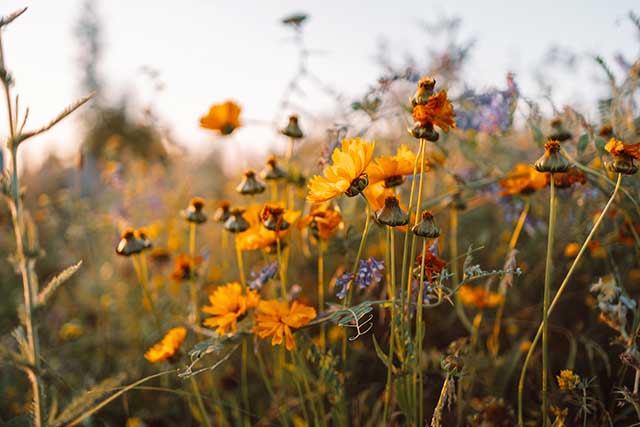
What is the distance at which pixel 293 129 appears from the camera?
112 cm

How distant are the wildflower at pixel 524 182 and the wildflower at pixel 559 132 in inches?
3.3

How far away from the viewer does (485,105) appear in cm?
118

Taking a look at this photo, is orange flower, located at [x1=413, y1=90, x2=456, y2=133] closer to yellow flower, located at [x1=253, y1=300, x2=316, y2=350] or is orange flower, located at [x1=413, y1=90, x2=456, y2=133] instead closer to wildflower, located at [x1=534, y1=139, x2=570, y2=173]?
wildflower, located at [x1=534, y1=139, x2=570, y2=173]

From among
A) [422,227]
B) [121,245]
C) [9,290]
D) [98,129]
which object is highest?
[422,227]

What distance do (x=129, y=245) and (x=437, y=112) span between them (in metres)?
0.69

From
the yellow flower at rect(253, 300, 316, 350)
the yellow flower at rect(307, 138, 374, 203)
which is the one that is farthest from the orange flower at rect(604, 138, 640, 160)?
the yellow flower at rect(253, 300, 316, 350)

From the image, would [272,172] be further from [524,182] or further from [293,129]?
[524,182]

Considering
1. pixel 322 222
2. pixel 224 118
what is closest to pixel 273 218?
pixel 322 222

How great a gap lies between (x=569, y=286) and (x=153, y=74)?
62.7 inches

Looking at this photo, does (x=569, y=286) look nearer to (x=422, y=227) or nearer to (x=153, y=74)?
(x=422, y=227)

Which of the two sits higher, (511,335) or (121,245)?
(121,245)

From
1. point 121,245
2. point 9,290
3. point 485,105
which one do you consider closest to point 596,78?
point 485,105

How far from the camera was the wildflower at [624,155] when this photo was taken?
2.31 feet

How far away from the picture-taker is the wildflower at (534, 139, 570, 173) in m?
0.73
